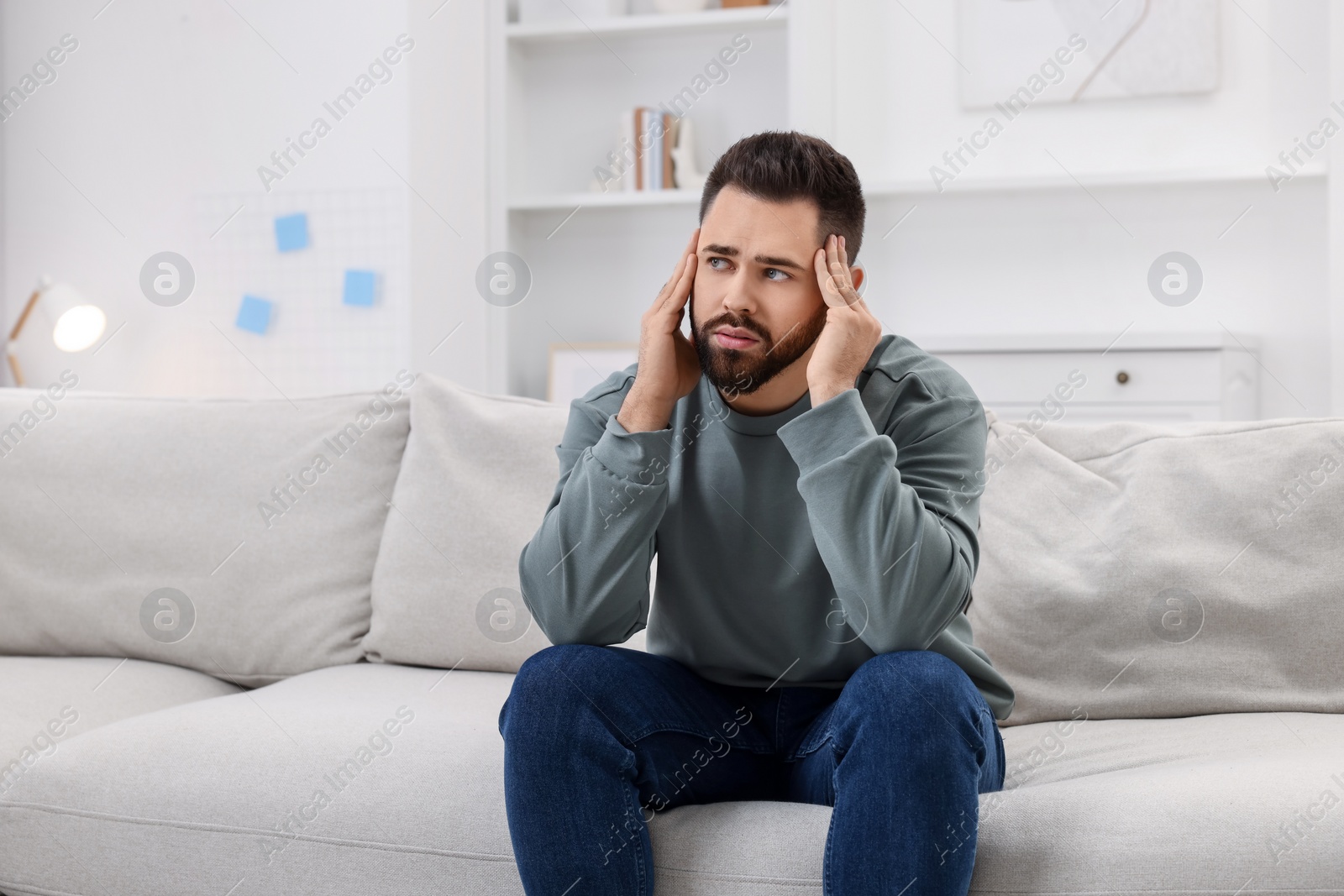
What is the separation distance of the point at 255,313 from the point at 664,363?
281 centimetres

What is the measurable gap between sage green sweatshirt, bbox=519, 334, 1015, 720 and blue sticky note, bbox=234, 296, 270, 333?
268 cm

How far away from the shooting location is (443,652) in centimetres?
166

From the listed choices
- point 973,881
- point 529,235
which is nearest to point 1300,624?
point 973,881

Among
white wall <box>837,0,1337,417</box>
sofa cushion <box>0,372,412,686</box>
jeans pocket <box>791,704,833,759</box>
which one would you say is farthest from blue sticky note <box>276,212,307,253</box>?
jeans pocket <box>791,704,833,759</box>

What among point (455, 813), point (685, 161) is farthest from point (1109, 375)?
point (455, 813)

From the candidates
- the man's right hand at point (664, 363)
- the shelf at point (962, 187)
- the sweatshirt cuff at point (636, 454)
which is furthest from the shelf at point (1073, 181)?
the sweatshirt cuff at point (636, 454)

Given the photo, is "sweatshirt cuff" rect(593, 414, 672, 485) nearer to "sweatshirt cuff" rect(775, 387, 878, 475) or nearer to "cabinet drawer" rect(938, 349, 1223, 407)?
"sweatshirt cuff" rect(775, 387, 878, 475)

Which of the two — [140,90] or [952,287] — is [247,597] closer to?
[952,287]

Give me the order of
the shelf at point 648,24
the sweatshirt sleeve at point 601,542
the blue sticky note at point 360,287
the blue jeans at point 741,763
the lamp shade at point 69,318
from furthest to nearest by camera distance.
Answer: the blue sticky note at point 360,287
the lamp shade at point 69,318
the shelf at point 648,24
the sweatshirt sleeve at point 601,542
the blue jeans at point 741,763

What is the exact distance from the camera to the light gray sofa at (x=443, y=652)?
1.11 meters

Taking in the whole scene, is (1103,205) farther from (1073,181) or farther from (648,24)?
(648,24)

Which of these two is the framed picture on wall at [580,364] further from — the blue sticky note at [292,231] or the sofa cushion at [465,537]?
the sofa cushion at [465,537]

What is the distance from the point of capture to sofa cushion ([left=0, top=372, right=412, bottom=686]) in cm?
173

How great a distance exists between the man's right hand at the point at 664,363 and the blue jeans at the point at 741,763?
253mm
